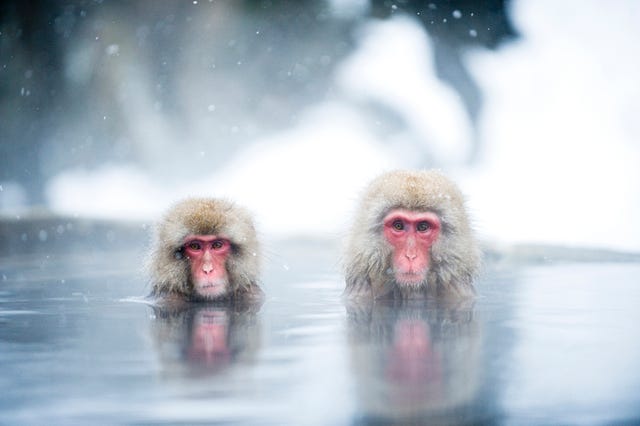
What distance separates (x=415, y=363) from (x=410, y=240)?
192 centimetres

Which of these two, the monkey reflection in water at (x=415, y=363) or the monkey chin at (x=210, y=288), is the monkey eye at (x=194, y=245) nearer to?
the monkey chin at (x=210, y=288)

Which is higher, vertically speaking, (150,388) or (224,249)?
(224,249)

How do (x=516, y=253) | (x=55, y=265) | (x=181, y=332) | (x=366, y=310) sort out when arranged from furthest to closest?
1. (x=516, y=253)
2. (x=55, y=265)
3. (x=366, y=310)
4. (x=181, y=332)

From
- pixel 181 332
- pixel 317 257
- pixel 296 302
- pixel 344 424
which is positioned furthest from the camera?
pixel 317 257

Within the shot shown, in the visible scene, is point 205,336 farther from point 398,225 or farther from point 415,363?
point 398,225

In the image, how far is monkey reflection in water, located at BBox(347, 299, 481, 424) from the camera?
2.05 meters

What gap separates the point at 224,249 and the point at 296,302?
45 centimetres

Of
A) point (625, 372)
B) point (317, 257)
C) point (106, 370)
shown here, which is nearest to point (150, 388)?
point (106, 370)

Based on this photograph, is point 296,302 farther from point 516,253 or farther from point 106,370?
point 516,253

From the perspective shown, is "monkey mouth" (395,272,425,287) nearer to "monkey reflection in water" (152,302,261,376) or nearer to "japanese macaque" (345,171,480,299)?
"japanese macaque" (345,171,480,299)

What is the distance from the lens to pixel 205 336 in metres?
3.22

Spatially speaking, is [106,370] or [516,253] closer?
[106,370]

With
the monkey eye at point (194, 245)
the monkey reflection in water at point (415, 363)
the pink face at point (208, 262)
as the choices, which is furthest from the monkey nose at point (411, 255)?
the monkey eye at point (194, 245)

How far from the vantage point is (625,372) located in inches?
96.9
